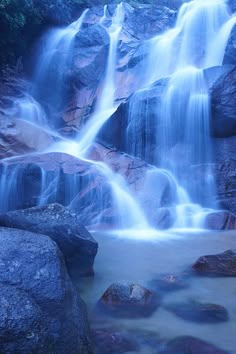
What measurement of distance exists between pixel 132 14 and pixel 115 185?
13635 millimetres

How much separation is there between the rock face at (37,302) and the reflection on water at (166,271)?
661 millimetres

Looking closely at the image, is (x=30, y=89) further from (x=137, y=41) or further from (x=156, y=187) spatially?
(x=156, y=187)

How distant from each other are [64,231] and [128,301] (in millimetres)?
1398

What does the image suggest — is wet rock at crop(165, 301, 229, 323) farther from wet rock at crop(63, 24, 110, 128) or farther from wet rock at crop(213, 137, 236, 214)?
wet rock at crop(63, 24, 110, 128)

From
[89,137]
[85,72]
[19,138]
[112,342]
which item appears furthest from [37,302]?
[85,72]

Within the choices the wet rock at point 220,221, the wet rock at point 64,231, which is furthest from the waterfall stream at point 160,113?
the wet rock at point 64,231

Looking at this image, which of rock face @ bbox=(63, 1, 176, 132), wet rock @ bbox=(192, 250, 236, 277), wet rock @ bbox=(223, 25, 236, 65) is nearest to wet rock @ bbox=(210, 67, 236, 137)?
wet rock @ bbox=(223, 25, 236, 65)

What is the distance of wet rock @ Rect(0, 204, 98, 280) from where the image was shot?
4492 mm

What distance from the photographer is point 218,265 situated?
4.62 meters

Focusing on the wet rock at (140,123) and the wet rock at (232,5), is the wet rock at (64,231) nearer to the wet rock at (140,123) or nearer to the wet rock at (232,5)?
the wet rock at (140,123)

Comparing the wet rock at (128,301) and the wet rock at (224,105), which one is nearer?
the wet rock at (128,301)

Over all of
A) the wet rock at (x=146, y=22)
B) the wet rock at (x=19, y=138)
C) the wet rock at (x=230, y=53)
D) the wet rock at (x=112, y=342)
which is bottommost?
the wet rock at (x=112, y=342)

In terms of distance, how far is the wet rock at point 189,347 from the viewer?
268cm

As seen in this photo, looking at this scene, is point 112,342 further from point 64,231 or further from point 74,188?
point 74,188
